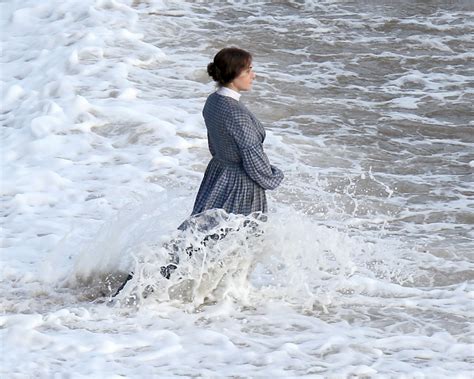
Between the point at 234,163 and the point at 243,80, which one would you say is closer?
the point at 243,80

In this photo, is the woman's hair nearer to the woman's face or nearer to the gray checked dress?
the woman's face

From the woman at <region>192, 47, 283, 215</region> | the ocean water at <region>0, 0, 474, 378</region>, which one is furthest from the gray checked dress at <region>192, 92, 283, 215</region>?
the ocean water at <region>0, 0, 474, 378</region>

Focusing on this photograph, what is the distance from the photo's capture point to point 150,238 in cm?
675

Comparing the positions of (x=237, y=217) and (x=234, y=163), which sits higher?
(x=234, y=163)

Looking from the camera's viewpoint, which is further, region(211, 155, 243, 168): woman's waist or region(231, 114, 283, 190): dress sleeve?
region(211, 155, 243, 168): woman's waist

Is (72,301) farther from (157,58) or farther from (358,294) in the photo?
(157,58)

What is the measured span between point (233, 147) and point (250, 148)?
A: 11cm

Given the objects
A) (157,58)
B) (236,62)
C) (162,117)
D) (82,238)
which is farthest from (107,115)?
(236,62)

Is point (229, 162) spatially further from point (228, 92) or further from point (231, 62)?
point (231, 62)

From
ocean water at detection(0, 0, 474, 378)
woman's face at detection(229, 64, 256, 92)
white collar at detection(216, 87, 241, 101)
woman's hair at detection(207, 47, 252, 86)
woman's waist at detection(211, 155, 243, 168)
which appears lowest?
ocean water at detection(0, 0, 474, 378)

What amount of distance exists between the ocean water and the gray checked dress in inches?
4.8

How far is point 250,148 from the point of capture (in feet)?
20.0

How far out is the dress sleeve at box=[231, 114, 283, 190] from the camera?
6062 mm

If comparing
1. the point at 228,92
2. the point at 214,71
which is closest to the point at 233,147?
the point at 228,92
